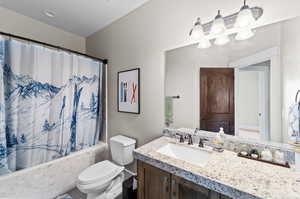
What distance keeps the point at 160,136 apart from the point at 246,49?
3.85 feet

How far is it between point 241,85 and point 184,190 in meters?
0.93

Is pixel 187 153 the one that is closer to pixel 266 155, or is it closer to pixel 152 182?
pixel 152 182

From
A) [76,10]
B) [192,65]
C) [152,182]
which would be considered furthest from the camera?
[76,10]

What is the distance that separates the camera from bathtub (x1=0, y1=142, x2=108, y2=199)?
130cm

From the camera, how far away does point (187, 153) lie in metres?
1.18

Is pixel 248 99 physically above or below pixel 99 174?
above

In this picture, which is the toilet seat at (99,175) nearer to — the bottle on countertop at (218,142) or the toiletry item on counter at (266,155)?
the bottle on countertop at (218,142)

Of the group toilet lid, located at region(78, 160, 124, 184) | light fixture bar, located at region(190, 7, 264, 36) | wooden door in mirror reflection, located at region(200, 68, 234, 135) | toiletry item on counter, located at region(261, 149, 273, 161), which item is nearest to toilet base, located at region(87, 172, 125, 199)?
toilet lid, located at region(78, 160, 124, 184)

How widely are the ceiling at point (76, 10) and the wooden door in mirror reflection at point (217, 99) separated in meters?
1.29

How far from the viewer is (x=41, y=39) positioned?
210 centimetres

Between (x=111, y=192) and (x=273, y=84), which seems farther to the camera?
(x=111, y=192)

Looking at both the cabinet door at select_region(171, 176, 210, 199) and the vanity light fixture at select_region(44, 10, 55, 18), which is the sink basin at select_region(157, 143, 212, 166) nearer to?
the cabinet door at select_region(171, 176, 210, 199)

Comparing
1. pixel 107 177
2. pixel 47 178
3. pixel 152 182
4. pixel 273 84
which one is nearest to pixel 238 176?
pixel 152 182

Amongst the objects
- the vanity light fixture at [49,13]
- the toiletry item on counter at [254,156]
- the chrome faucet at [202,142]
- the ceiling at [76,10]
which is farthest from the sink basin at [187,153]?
the vanity light fixture at [49,13]
